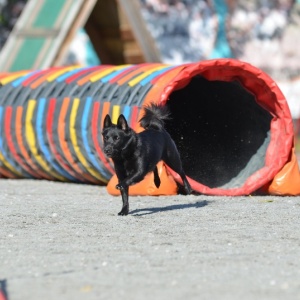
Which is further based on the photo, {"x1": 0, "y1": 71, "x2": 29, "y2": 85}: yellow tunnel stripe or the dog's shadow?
{"x1": 0, "y1": 71, "x2": 29, "y2": 85}: yellow tunnel stripe

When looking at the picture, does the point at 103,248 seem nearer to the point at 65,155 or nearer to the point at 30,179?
the point at 65,155

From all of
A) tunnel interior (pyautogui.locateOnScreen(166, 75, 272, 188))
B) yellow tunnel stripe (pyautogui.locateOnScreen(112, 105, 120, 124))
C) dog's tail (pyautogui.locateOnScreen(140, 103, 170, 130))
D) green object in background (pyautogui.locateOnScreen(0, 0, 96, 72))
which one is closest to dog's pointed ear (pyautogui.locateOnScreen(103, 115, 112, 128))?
dog's tail (pyautogui.locateOnScreen(140, 103, 170, 130))

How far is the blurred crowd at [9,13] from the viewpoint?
20.7 m

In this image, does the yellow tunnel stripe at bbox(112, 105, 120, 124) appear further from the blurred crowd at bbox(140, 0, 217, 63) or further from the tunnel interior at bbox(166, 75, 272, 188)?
the blurred crowd at bbox(140, 0, 217, 63)

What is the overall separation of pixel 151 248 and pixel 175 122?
474 centimetres

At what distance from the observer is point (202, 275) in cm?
546

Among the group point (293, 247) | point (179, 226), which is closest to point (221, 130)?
point (179, 226)

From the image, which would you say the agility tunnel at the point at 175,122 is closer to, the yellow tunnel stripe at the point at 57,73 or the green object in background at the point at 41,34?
the yellow tunnel stripe at the point at 57,73

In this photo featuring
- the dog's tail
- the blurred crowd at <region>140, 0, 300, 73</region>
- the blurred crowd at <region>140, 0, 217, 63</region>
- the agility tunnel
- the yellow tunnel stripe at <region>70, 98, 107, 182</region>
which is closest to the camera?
the dog's tail

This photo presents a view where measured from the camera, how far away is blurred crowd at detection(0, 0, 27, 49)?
2073 centimetres

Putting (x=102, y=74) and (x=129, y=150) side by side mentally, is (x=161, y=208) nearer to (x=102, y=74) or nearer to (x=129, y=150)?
(x=129, y=150)

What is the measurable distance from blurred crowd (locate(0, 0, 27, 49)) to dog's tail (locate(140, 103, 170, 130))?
1223cm

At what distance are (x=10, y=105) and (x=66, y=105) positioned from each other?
1.19 meters

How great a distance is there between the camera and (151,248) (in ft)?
21.1
